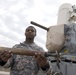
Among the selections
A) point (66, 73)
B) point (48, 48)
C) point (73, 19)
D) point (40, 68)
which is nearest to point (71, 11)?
point (73, 19)

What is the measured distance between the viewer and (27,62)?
2.72 metres

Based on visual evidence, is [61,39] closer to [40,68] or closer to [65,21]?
[65,21]

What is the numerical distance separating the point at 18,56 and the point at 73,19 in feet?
18.8

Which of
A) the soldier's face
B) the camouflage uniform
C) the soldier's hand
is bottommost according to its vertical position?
the camouflage uniform

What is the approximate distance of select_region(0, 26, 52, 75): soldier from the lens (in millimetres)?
2525

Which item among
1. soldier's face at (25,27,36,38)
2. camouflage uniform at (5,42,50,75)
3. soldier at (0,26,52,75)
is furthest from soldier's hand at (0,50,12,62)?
soldier's face at (25,27,36,38)

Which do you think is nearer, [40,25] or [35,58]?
[35,58]

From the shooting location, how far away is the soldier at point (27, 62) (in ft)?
8.29

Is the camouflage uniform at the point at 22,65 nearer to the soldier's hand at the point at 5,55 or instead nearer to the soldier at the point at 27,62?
the soldier at the point at 27,62

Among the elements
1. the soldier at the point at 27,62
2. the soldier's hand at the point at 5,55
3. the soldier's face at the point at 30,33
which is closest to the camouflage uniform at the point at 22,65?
the soldier at the point at 27,62

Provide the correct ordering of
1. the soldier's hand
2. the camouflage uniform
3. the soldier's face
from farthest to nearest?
the soldier's face < the camouflage uniform < the soldier's hand

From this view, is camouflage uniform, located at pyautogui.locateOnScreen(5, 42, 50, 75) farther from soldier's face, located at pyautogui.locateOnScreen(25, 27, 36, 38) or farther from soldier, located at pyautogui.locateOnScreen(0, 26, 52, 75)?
soldier's face, located at pyautogui.locateOnScreen(25, 27, 36, 38)

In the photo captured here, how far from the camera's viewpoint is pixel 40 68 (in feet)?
9.00

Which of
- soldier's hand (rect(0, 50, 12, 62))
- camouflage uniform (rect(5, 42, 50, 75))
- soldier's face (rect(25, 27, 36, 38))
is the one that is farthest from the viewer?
soldier's face (rect(25, 27, 36, 38))
